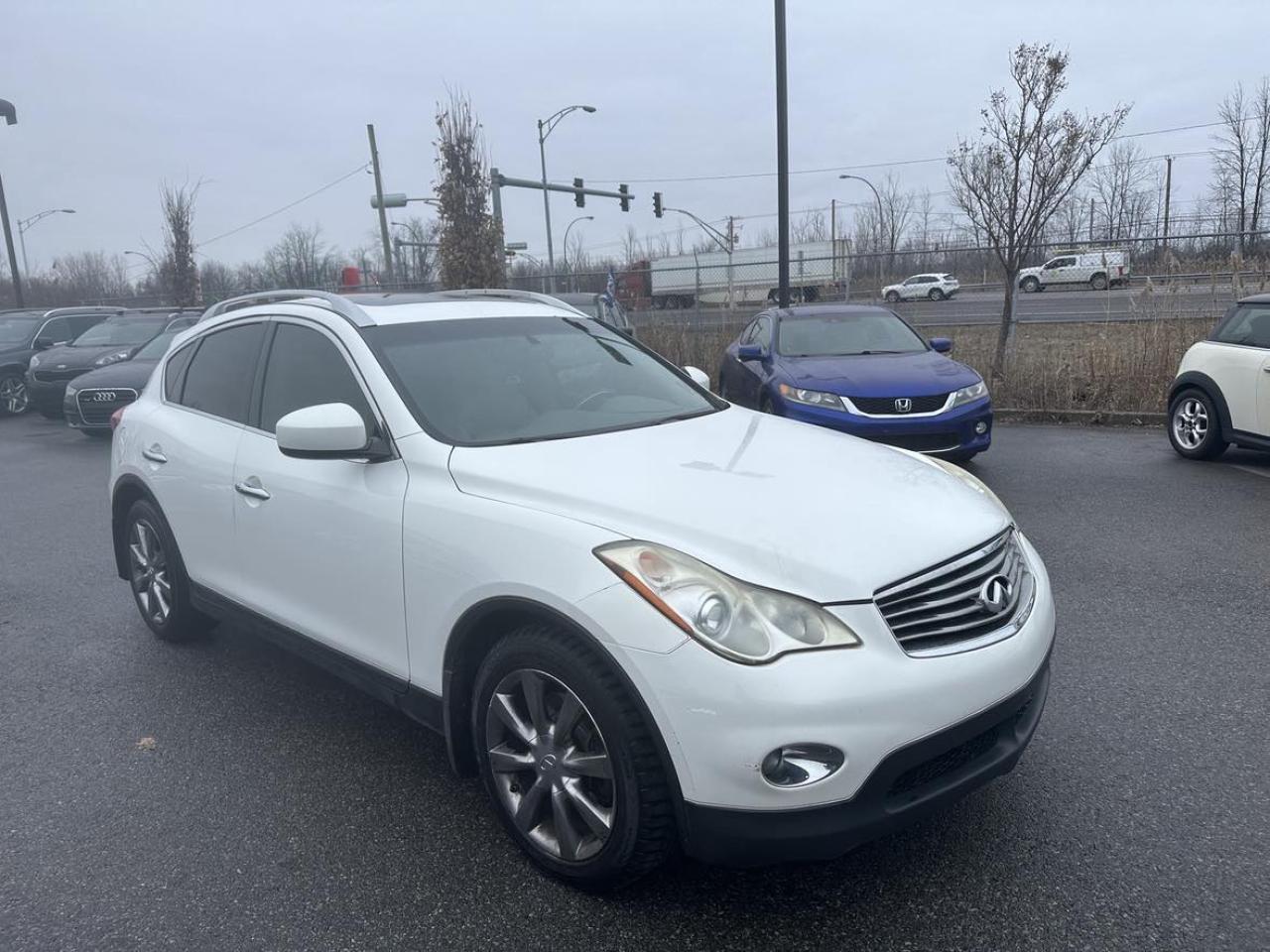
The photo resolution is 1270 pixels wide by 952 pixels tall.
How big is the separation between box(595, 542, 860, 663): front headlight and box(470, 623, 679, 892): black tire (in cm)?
25

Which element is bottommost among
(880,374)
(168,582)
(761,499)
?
(168,582)

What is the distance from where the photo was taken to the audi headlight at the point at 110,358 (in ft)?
49.3

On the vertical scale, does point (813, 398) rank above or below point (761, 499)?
below

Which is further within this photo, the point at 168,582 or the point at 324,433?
the point at 168,582

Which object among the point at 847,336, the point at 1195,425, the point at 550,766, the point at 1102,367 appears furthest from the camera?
the point at 1102,367

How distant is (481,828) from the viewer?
129 inches

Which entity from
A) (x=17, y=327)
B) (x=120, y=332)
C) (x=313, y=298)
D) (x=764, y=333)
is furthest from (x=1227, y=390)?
(x=17, y=327)

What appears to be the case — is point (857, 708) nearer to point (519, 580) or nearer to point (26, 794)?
point (519, 580)

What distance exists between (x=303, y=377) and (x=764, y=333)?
7502mm

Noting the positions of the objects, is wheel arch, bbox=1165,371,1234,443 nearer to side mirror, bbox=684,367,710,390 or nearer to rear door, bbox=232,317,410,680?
side mirror, bbox=684,367,710,390

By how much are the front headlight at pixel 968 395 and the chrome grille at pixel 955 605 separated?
574 centimetres

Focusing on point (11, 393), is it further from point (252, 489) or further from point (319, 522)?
point (319, 522)

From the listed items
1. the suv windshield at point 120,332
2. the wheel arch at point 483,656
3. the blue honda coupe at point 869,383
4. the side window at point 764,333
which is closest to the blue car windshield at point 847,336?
the blue honda coupe at point 869,383

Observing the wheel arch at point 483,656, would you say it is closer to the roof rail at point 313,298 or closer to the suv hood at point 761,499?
the suv hood at point 761,499
